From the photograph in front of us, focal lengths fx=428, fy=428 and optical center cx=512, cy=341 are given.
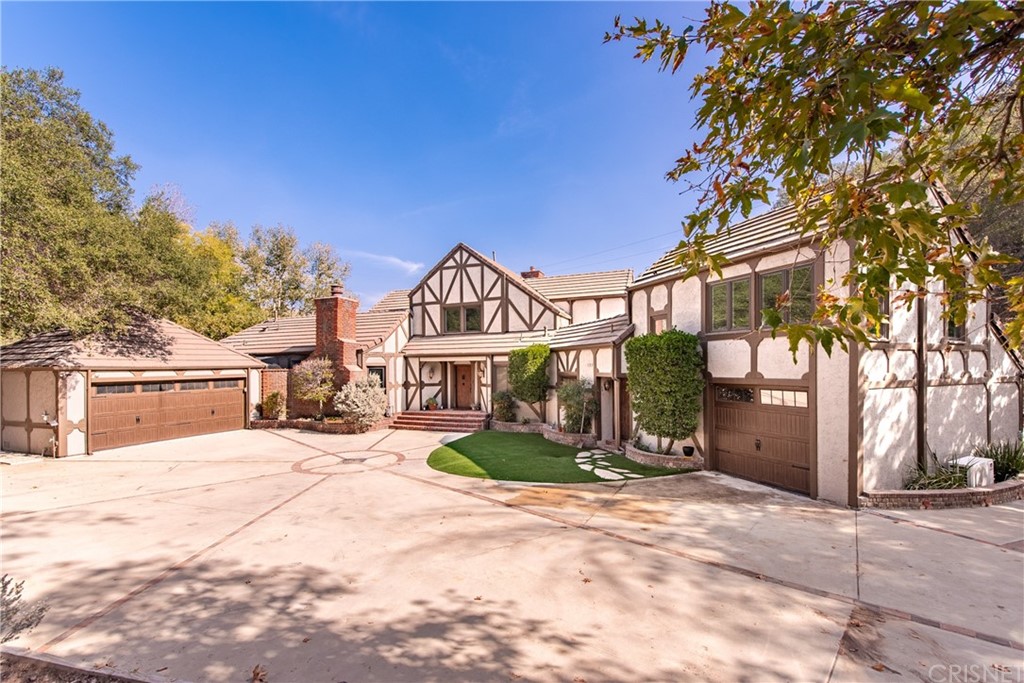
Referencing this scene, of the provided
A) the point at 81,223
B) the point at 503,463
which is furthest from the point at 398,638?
the point at 81,223

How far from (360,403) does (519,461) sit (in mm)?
7974

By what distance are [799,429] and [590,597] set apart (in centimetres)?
640

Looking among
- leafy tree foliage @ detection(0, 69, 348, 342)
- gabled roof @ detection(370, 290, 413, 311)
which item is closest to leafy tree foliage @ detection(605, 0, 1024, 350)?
leafy tree foliage @ detection(0, 69, 348, 342)

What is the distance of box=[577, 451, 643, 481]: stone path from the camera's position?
33.4 feet

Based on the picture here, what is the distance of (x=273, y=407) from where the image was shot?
61.7 feet

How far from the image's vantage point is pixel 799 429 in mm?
8688

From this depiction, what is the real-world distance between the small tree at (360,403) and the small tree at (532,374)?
5.71 metres

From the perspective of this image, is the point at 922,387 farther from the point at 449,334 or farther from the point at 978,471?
the point at 449,334

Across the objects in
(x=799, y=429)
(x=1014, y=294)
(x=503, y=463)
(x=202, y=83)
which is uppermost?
(x=202, y=83)

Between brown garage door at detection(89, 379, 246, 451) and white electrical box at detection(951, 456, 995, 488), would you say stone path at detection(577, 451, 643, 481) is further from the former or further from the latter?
brown garage door at detection(89, 379, 246, 451)

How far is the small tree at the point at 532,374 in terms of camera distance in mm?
16703

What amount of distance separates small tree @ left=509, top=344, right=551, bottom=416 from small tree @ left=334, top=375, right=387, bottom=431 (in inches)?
225

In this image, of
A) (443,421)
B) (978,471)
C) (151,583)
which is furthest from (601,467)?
(151,583)

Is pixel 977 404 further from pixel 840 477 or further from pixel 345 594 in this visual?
pixel 345 594
